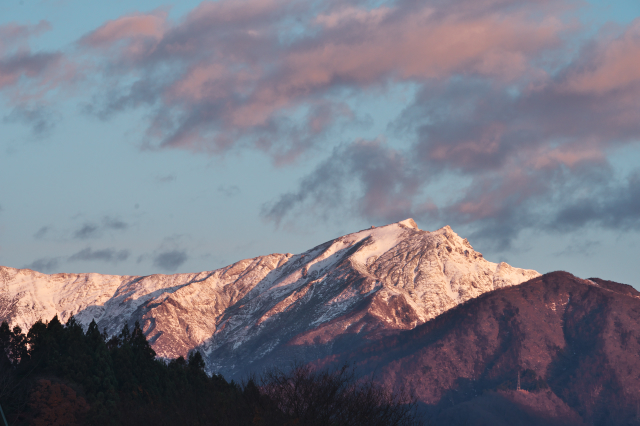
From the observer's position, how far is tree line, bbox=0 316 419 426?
7975cm

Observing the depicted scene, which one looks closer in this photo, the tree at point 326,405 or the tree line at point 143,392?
the tree at point 326,405

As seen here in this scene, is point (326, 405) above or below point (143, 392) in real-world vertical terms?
below

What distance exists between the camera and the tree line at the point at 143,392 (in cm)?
7975

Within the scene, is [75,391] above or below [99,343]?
below

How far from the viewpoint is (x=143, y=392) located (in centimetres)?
14200

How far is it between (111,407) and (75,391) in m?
5.38

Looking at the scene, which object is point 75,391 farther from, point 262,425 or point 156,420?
point 262,425

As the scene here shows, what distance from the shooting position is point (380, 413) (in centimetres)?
8306

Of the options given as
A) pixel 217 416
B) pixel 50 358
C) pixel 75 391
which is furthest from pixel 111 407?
pixel 217 416

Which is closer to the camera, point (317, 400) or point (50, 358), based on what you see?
point (317, 400)

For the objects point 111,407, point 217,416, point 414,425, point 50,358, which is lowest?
point 414,425

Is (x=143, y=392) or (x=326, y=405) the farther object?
(x=143, y=392)

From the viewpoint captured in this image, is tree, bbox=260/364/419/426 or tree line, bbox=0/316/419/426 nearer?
tree, bbox=260/364/419/426

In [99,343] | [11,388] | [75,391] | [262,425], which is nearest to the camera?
[262,425]
